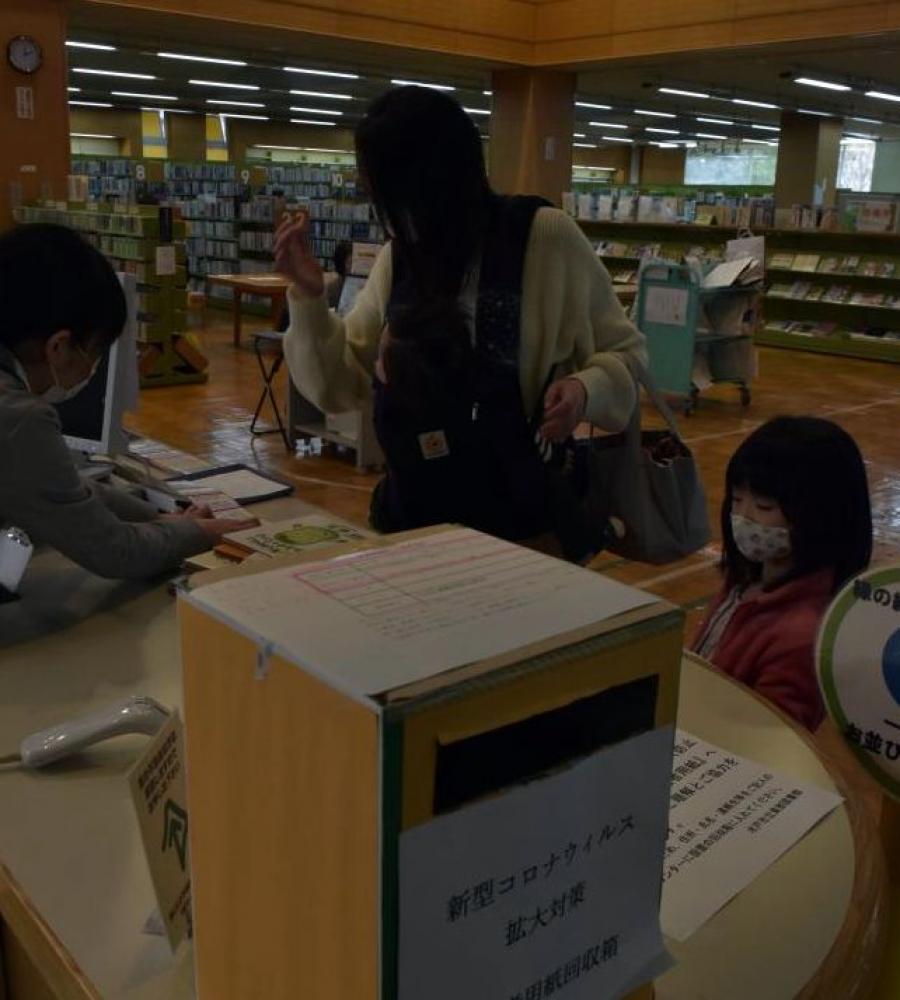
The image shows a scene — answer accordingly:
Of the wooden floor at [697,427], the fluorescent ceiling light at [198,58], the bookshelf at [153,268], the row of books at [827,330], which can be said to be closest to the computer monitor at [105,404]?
the wooden floor at [697,427]

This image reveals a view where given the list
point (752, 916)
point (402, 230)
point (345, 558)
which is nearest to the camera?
point (345, 558)

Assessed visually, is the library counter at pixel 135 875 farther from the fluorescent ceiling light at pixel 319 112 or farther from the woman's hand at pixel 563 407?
the fluorescent ceiling light at pixel 319 112

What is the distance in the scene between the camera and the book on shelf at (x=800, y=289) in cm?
1110

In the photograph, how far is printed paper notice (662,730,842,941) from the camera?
942 mm

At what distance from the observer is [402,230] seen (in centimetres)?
154

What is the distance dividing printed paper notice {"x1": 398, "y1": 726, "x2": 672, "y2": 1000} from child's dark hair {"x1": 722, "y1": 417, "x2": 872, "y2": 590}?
109cm

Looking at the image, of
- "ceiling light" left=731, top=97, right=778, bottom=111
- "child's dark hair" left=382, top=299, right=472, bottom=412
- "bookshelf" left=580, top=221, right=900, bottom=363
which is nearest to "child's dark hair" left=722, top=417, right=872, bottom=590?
"child's dark hair" left=382, top=299, right=472, bottom=412

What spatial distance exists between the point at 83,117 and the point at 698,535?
21.9 metres

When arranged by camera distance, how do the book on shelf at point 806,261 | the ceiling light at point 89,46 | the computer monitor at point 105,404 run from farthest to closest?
the ceiling light at point 89,46
the book on shelf at point 806,261
the computer monitor at point 105,404

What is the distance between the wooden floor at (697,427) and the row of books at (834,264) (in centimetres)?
93

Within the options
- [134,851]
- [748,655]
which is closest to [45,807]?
[134,851]

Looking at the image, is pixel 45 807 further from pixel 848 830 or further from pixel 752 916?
pixel 848 830

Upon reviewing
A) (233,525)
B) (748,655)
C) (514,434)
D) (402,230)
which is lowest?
(748,655)

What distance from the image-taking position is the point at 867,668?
39.6 inches
